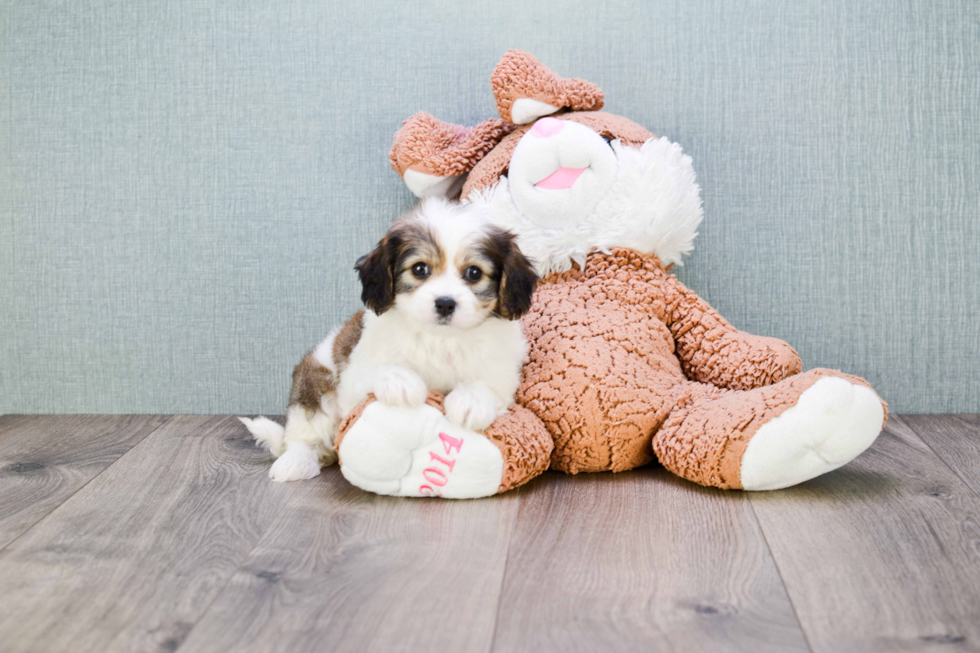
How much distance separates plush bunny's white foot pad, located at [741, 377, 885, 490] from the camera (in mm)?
1658

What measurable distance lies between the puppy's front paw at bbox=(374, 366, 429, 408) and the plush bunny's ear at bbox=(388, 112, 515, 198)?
2.39 feet

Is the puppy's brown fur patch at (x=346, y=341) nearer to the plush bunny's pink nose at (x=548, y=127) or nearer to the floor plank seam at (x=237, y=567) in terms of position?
the floor plank seam at (x=237, y=567)

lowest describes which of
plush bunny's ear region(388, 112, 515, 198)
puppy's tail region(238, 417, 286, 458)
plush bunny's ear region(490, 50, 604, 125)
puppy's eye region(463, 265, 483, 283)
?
puppy's tail region(238, 417, 286, 458)

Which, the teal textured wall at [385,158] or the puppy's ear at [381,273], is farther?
the teal textured wall at [385,158]

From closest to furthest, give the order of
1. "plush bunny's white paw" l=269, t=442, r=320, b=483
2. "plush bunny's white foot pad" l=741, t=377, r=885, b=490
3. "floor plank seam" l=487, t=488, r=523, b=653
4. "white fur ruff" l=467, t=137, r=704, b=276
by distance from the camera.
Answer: "floor plank seam" l=487, t=488, r=523, b=653 < "plush bunny's white foot pad" l=741, t=377, r=885, b=490 < "plush bunny's white paw" l=269, t=442, r=320, b=483 < "white fur ruff" l=467, t=137, r=704, b=276

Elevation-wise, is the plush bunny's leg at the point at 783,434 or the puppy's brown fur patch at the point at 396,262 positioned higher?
the puppy's brown fur patch at the point at 396,262

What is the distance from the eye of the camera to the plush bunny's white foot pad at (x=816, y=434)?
1.66 meters

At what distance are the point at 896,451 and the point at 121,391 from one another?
2.28 m

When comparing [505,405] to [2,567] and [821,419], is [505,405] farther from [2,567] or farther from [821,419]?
[2,567]

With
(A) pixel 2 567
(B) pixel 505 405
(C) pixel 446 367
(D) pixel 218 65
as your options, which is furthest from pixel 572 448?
(D) pixel 218 65

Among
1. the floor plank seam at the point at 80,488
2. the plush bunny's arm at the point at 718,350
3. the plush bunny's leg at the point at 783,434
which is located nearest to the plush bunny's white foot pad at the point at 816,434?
the plush bunny's leg at the point at 783,434

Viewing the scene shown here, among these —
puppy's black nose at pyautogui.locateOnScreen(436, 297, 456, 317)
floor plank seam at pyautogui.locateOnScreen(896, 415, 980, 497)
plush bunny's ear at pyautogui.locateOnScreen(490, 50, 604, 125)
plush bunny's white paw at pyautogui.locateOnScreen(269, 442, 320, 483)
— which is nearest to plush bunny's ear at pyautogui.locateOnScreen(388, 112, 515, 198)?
plush bunny's ear at pyautogui.locateOnScreen(490, 50, 604, 125)

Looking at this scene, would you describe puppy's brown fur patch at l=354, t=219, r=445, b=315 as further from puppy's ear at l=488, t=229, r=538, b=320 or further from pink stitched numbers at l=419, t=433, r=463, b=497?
pink stitched numbers at l=419, t=433, r=463, b=497

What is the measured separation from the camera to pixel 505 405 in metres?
1.84
